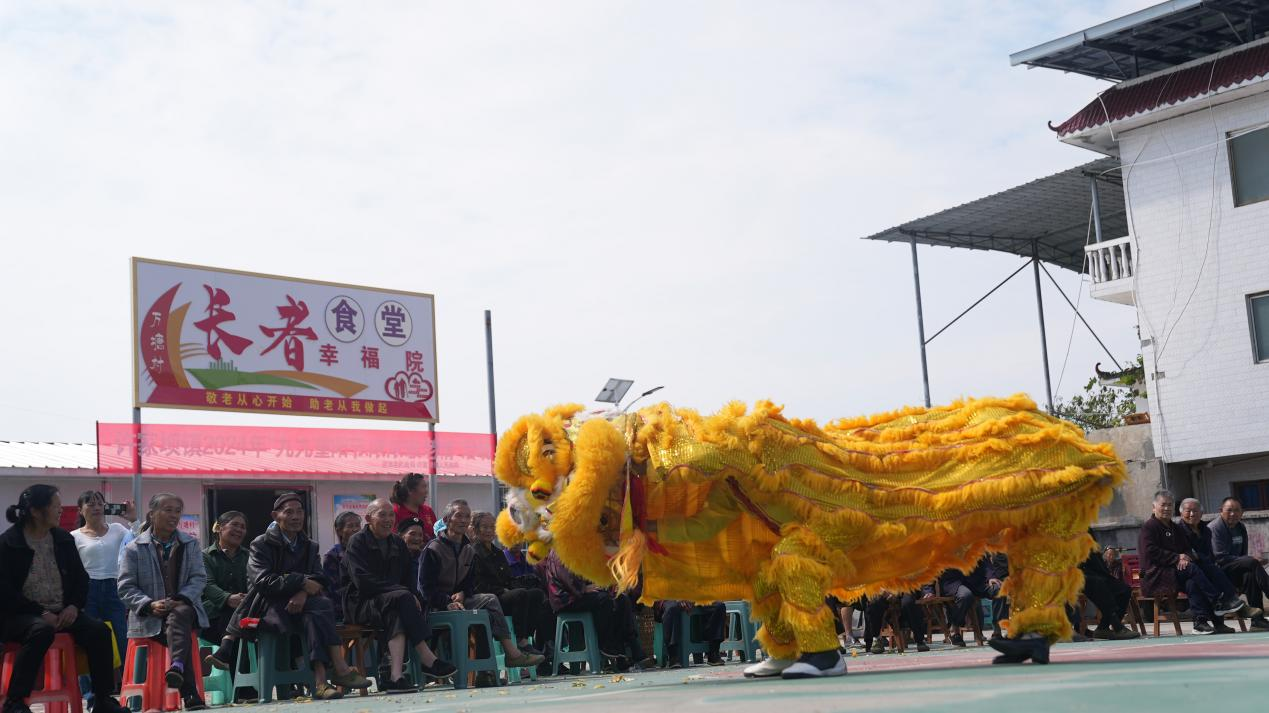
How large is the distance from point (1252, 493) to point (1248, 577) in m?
7.20

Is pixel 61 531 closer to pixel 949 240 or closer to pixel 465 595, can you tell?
pixel 465 595

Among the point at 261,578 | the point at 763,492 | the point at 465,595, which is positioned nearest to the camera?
the point at 763,492

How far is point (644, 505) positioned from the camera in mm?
7441

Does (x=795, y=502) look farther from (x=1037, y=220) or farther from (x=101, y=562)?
(x=1037, y=220)

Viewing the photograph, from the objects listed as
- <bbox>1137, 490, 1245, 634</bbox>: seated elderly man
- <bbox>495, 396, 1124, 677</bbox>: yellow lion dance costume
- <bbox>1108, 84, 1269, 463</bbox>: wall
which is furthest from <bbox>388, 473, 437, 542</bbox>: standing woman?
<bbox>1108, 84, 1269, 463</bbox>: wall

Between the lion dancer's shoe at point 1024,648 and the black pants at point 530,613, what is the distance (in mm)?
5286

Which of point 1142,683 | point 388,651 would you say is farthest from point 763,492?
point 388,651

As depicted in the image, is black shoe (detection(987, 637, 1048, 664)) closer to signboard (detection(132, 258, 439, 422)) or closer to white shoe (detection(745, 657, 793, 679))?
white shoe (detection(745, 657, 793, 679))

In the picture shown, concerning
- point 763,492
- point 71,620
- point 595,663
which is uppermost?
point 763,492

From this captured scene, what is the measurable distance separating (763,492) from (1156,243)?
14477 millimetres

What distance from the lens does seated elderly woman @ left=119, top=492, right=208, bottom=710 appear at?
927cm

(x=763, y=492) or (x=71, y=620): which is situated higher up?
(x=763, y=492)

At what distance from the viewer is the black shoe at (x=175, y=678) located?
891 centimetres

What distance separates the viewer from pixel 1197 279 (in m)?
19.2
